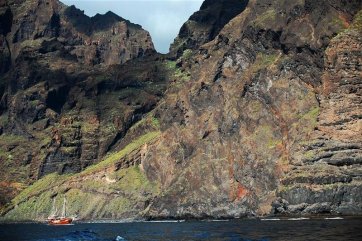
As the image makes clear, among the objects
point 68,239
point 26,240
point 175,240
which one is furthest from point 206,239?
point 26,240

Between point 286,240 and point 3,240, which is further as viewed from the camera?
point 3,240

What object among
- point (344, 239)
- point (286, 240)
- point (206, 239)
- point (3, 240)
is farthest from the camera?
point (3, 240)

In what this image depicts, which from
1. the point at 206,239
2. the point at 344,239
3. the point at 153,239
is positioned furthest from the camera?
the point at 153,239

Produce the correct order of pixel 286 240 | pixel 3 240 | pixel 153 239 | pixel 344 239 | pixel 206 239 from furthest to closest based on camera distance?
pixel 3 240, pixel 153 239, pixel 206 239, pixel 286 240, pixel 344 239

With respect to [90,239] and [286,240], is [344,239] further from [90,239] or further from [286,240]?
[90,239]

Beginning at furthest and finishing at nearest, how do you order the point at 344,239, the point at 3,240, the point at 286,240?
the point at 3,240 → the point at 286,240 → the point at 344,239

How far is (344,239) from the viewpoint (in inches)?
4483

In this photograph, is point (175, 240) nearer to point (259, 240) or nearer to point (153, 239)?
point (153, 239)

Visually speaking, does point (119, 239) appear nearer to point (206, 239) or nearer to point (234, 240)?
point (206, 239)

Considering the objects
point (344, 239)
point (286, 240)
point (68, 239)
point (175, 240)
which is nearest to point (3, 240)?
point (68, 239)

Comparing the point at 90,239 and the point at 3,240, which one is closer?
the point at 90,239

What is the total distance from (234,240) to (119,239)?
28533 millimetres

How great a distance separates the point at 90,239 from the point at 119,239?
21.9 feet

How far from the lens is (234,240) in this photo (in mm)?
126062
